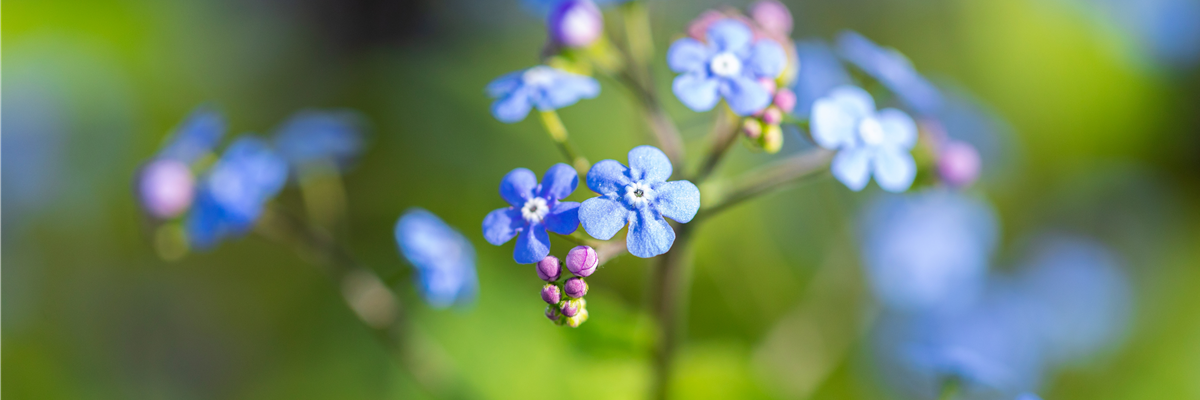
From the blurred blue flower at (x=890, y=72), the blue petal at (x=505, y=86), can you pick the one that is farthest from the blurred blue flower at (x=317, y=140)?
the blurred blue flower at (x=890, y=72)

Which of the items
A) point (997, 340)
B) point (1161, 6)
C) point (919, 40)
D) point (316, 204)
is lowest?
point (316, 204)

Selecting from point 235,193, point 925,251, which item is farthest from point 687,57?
point 925,251

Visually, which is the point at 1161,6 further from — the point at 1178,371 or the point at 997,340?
the point at 997,340

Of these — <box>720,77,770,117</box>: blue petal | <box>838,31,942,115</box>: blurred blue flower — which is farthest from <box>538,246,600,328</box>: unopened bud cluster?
<box>838,31,942,115</box>: blurred blue flower

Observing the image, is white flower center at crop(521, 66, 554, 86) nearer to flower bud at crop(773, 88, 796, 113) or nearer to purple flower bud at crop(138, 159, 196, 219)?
flower bud at crop(773, 88, 796, 113)

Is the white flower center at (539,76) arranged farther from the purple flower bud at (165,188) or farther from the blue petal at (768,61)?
the purple flower bud at (165,188)

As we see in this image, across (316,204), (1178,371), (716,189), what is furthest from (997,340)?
(316,204)
